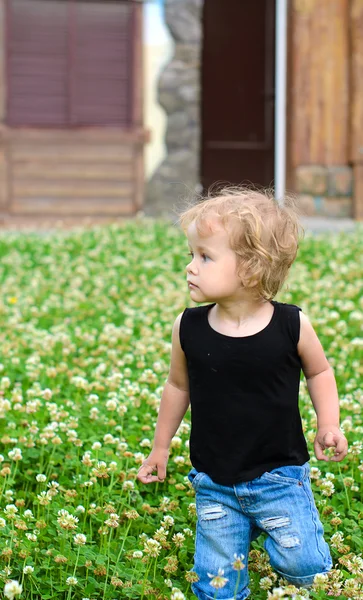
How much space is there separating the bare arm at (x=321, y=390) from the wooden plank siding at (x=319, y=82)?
33.2 feet

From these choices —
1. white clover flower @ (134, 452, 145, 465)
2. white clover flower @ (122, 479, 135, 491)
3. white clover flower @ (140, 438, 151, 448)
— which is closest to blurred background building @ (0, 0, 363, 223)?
white clover flower @ (140, 438, 151, 448)

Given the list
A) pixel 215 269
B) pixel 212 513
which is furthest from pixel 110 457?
pixel 215 269

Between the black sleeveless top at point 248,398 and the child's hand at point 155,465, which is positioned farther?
the child's hand at point 155,465

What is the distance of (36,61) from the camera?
42.9 ft

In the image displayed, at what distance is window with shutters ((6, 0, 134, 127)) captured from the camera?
13.0m

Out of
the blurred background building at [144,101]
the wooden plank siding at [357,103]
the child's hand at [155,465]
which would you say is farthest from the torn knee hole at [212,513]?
the wooden plank siding at [357,103]

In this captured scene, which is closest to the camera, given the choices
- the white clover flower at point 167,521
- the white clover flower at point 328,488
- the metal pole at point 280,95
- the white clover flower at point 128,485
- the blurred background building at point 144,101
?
the white clover flower at point 167,521

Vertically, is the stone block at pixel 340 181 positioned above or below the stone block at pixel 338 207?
above

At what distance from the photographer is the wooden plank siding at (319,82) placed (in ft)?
40.1

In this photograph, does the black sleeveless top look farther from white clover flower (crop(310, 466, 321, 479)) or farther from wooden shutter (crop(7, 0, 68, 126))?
wooden shutter (crop(7, 0, 68, 126))

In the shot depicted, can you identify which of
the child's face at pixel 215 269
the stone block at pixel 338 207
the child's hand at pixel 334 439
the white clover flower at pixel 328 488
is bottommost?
the stone block at pixel 338 207

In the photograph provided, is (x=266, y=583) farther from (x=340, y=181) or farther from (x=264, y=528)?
(x=340, y=181)

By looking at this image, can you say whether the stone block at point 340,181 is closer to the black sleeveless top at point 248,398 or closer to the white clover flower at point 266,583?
the black sleeveless top at point 248,398

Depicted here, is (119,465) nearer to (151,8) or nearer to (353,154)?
(353,154)
